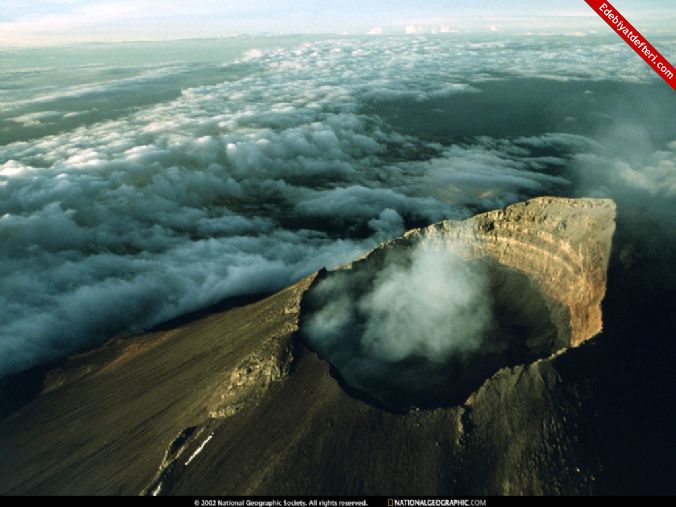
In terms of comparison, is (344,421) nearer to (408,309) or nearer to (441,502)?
(441,502)

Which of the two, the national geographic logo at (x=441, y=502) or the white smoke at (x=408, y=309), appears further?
the white smoke at (x=408, y=309)

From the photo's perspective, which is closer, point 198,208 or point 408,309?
point 408,309

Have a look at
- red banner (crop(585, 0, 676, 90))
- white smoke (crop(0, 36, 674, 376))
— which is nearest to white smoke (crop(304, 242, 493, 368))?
white smoke (crop(0, 36, 674, 376))

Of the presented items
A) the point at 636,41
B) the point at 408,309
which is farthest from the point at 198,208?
the point at 636,41

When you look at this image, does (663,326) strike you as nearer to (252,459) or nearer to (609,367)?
(609,367)

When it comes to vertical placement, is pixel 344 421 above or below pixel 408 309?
above

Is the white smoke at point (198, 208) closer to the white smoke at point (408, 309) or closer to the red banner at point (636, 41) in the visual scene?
the white smoke at point (408, 309)

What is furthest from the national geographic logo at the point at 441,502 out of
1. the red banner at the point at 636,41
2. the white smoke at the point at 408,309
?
the red banner at the point at 636,41

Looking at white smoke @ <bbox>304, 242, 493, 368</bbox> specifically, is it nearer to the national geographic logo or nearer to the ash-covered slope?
the ash-covered slope
